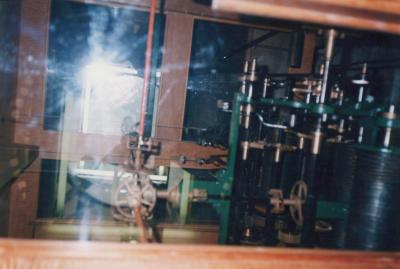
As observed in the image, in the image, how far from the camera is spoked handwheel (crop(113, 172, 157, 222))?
1.96 m

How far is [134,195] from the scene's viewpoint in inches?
77.0

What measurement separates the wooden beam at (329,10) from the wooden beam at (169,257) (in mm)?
864

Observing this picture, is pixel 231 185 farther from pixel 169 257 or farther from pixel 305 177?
pixel 169 257

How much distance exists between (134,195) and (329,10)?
1424 mm

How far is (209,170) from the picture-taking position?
3625mm

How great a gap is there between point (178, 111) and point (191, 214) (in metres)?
1.11

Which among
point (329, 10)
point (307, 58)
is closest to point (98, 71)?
point (307, 58)

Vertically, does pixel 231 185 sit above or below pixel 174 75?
below

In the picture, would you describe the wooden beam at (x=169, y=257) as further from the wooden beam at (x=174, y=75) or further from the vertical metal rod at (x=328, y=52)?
the wooden beam at (x=174, y=75)

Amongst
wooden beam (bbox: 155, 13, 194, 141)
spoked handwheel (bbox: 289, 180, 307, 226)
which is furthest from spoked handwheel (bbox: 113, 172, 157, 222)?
wooden beam (bbox: 155, 13, 194, 141)

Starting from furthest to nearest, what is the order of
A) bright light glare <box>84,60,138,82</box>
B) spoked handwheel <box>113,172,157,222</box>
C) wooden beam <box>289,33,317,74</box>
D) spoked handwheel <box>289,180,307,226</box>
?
bright light glare <box>84,60,138,82</box>, wooden beam <box>289,33,317,74</box>, spoked handwheel <box>289,180,307,226</box>, spoked handwheel <box>113,172,157,222</box>

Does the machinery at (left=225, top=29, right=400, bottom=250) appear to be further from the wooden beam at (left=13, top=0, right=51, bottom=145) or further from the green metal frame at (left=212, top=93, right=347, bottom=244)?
the wooden beam at (left=13, top=0, right=51, bottom=145)

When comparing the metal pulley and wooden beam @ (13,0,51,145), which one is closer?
the metal pulley

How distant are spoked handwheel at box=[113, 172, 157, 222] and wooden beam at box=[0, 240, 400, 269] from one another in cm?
78
